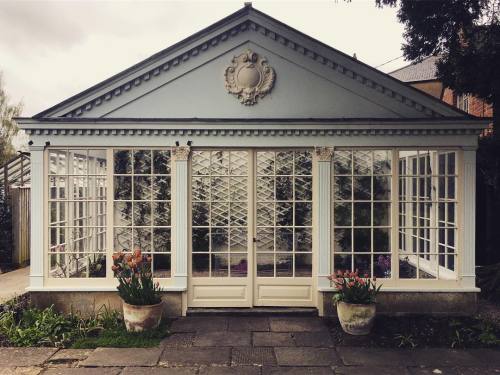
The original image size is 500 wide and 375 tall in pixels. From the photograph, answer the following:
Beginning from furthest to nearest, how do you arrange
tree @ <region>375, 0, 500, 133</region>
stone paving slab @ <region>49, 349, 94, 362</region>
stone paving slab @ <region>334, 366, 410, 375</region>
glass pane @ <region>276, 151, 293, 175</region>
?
glass pane @ <region>276, 151, 293, 175</region>
tree @ <region>375, 0, 500, 133</region>
stone paving slab @ <region>49, 349, 94, 362</region>
stone paving slab @ <region>334, 366, 410, 375</region>

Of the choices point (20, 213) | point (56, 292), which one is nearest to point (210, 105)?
point (56, 292)

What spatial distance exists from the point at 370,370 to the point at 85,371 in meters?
3.38

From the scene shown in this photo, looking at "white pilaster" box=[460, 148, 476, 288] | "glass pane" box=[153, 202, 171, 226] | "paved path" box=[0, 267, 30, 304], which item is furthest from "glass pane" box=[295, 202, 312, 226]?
"paved path" box=[0, 267, 30, 304]

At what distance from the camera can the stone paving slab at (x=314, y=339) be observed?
6.16 m

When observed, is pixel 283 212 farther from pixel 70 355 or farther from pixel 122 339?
pixel 70 355

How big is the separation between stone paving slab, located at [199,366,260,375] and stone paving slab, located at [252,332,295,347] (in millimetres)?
748

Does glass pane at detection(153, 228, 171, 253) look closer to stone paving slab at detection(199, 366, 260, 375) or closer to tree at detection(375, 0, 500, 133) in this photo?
stone paving slab at detection(199, 366, 260, 375)

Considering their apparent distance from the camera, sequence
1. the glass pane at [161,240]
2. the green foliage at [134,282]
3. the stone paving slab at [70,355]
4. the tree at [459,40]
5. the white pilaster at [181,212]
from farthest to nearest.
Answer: the glass pane at [161,240] < the white pilaster at [181,212] < the tree at [459,40] < the green foliage at [134,282] < the stone paving slab at [70,355]

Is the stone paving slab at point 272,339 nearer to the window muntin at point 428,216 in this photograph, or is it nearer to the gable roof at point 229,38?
the window muntin at point 428,216

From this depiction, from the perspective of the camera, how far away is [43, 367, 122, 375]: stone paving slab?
17.4ft

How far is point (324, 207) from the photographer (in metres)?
7.41

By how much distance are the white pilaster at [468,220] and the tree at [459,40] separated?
994 mm

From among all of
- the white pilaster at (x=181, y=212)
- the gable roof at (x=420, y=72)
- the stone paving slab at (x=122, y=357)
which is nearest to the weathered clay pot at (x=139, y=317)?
the stone paving slab at (x=122, y=357)

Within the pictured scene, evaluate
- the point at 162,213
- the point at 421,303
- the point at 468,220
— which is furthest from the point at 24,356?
the point at 468,220
